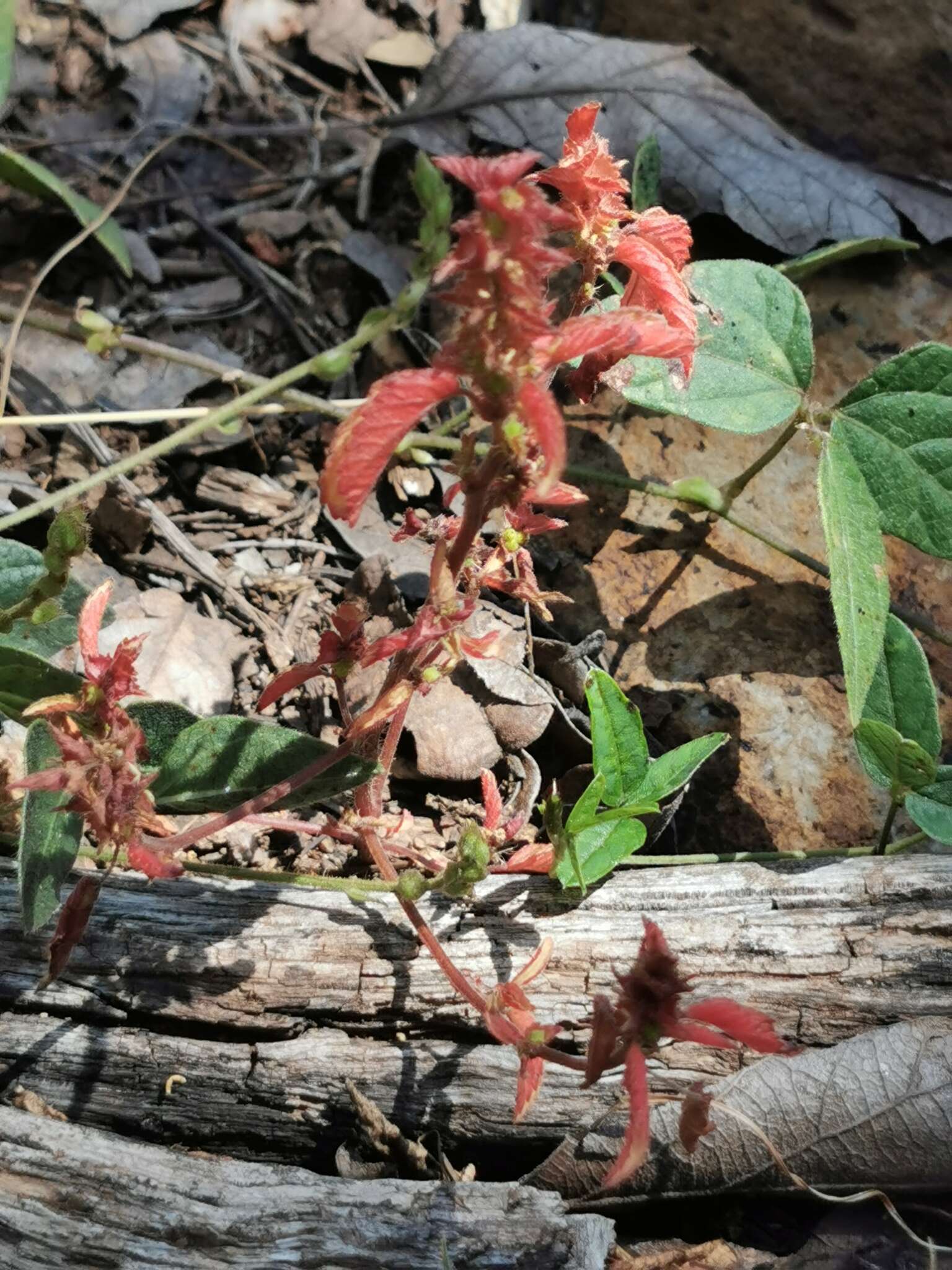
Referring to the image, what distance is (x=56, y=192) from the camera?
2285 millimetres

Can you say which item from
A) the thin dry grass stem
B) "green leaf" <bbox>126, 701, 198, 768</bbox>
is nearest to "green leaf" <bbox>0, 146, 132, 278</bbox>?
the thin dry grass stem

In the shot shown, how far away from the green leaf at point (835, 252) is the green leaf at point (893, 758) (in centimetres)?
105

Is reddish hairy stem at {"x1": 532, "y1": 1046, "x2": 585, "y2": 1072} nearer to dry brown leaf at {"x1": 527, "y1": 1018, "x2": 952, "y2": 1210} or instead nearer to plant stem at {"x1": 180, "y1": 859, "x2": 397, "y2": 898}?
dry brown leaf at {"x1": 527, "y1": 1018, "x2": 952, "y2": 1210}

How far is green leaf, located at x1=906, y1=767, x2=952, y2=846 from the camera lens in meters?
1.68

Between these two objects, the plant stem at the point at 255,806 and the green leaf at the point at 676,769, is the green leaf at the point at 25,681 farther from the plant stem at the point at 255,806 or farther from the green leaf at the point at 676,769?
the green leaf at the point at 676,769

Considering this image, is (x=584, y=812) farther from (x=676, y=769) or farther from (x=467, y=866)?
(x=467, y=866)

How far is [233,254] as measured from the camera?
262 centimetres

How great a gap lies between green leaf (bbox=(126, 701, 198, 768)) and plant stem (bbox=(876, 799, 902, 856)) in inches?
42.3

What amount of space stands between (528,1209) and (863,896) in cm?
66

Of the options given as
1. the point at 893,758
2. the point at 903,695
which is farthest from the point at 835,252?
the point at 893,758

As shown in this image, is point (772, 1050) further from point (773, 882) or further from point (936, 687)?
point (936, 687)

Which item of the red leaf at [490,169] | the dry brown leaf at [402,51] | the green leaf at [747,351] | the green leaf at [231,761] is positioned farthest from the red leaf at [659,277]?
the dry brown leaf at [402,51]

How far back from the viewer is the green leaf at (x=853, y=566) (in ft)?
5.68

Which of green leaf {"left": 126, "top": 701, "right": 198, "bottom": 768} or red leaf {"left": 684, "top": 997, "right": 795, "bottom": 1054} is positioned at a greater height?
red leaf {"left": 684, "top": 997, "right": 795, "bottom": 1054}
